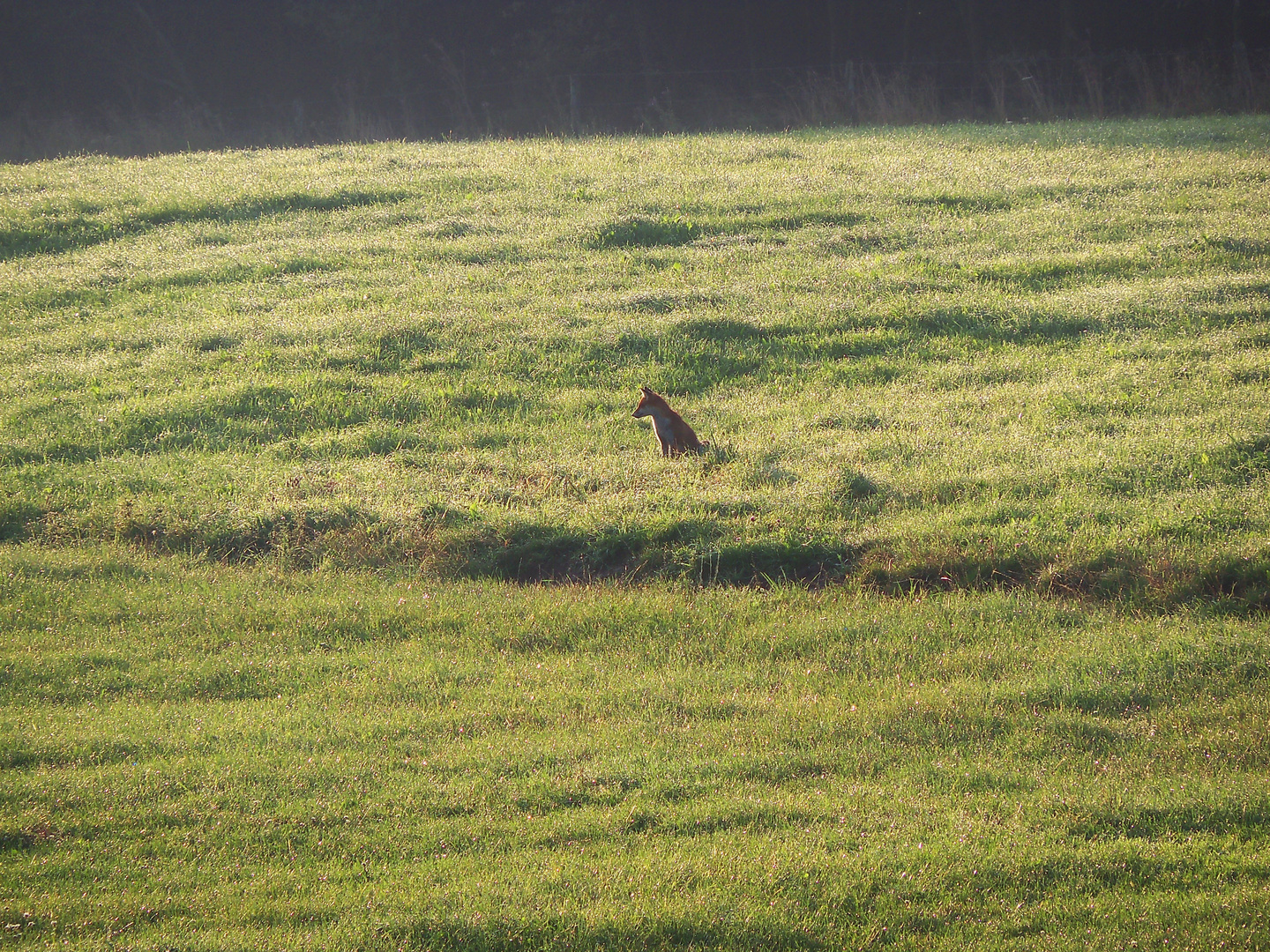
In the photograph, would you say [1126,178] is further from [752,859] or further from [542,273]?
[752,859]

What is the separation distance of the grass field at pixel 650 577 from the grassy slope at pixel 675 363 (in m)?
0.05

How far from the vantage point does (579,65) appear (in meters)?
29.6

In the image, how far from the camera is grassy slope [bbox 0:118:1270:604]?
7.27 meters

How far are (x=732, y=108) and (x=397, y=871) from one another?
2372cm

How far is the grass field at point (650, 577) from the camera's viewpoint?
405 cm

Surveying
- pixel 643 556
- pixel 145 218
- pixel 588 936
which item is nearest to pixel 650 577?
pixel 643 556

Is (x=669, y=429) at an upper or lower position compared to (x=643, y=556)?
upper

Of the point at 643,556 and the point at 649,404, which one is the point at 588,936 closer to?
the point at 643,556

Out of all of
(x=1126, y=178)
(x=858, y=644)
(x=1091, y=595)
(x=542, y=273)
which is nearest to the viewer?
(x=858, y=644)

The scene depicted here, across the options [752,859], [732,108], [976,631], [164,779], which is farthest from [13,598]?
[732,108]

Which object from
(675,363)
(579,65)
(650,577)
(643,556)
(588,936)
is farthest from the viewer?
(579,65)

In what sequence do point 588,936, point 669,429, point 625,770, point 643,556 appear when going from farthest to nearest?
point 669,429
point 643,556
point 625,770
point 588,936

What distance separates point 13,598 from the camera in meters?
6.63

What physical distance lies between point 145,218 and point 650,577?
12176 mm
